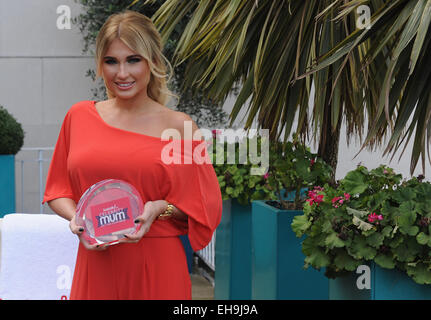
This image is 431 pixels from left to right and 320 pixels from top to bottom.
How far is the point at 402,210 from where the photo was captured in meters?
2.43

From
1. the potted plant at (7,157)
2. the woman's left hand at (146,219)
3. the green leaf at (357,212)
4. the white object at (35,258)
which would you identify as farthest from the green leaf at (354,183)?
the potted plant at (7,157)

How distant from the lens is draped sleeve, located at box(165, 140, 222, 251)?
2053 mm

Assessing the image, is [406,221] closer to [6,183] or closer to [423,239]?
[423,239]

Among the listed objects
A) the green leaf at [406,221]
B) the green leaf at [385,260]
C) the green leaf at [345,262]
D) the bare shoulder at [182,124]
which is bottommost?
the green leaf at [345,262]

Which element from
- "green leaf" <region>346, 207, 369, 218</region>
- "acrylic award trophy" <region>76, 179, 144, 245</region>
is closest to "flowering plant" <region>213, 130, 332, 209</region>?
"green leaf" <region>346, 207, 369, 218</region>

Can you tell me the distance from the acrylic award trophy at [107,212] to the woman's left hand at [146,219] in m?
0.02

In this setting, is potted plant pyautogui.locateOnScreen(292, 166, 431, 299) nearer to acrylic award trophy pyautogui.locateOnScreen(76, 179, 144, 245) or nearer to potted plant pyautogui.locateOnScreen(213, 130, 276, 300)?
acrylic award trophy pyautogui.locateOnScreen(76, 179, 144, 245)

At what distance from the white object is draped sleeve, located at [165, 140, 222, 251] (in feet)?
2.78

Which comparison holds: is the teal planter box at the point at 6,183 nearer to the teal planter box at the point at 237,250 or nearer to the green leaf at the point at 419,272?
the teal planter box at the point at 237,250

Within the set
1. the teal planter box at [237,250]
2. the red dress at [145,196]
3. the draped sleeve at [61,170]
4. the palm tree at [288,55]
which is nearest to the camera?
the red dress at [145,196]

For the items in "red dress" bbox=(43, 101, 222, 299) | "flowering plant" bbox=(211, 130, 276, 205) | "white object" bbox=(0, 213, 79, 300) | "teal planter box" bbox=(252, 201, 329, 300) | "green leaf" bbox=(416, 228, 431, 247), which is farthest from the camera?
"flowering plant" bbox=(211, 130, 276, 205)

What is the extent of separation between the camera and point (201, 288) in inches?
257

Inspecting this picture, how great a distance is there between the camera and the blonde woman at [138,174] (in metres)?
2.01
